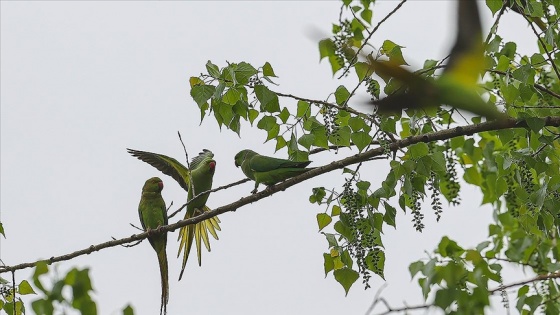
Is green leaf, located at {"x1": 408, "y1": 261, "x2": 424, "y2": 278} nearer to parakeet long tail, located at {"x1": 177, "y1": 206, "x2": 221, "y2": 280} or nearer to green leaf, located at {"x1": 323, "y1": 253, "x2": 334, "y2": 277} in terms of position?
green leaf, located at {"x1": 323, "y1": 253, "x2": 334, "y2": 277}

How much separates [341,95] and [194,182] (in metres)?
1.83

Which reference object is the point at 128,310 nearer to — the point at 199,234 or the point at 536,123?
the point at 536,123

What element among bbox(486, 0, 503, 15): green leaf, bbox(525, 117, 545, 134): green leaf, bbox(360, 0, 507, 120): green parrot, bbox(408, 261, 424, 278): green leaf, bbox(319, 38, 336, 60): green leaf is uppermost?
bbox(319, 38, 336, 60): green leaf

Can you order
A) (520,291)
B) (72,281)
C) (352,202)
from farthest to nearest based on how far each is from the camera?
(520,291)
(352,202)
(72,281)

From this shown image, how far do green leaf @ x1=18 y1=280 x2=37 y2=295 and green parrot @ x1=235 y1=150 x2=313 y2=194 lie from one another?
1165mm

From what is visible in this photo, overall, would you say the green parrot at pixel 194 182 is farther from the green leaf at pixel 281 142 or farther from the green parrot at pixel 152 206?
the green leaf at pixel 281 142

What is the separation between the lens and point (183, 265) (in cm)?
486

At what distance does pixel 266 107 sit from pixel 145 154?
1.72m

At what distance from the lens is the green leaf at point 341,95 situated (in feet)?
12.5

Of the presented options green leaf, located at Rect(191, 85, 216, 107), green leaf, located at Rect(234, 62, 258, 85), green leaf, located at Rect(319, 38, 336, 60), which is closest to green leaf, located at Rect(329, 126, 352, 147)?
green leaf, located at Rect(234, 62, 258, 85)

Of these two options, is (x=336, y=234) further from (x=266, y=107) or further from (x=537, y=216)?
(x=537, y=216)

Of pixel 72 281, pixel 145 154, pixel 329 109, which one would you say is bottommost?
pixel 72 281

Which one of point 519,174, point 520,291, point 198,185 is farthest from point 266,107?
point 198,185

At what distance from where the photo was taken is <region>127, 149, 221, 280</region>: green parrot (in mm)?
5027
